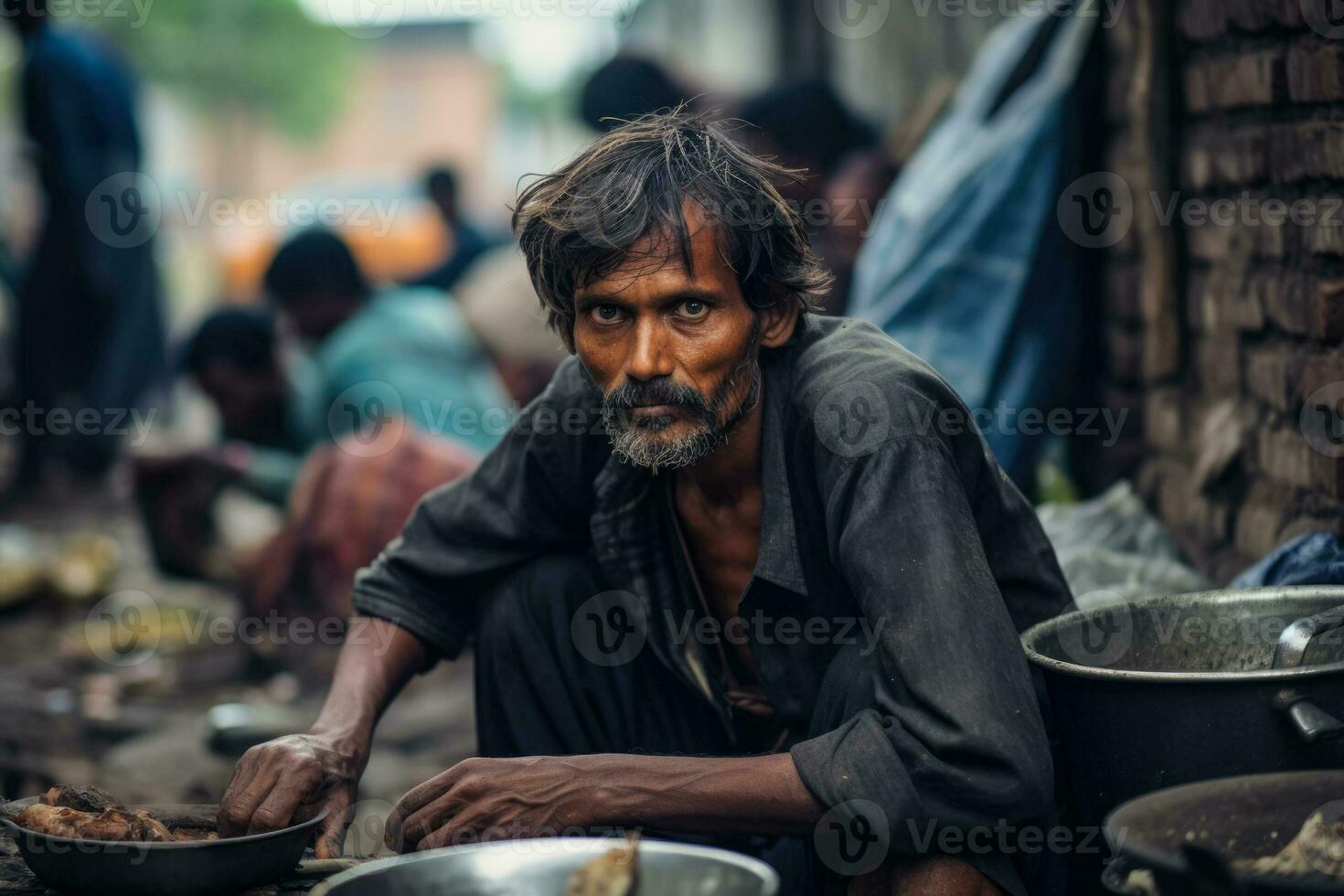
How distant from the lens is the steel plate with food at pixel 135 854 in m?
2.16

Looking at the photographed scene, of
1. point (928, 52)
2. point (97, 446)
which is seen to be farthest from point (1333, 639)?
point (97, 446)

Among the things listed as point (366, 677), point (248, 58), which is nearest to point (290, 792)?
point (366, 677)

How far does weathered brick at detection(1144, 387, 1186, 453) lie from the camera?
3.89 m

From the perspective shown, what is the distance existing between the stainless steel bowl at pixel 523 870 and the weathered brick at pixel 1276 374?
176 cm

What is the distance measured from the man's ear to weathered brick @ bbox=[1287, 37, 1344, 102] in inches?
42.4

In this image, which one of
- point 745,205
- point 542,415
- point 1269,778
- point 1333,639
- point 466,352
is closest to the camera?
point 1269,778

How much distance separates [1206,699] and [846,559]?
0.53 m

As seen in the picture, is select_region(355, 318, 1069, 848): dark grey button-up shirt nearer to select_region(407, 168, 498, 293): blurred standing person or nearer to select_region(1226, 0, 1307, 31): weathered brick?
select_region(1226, 0, 1307, 31): weathered brick

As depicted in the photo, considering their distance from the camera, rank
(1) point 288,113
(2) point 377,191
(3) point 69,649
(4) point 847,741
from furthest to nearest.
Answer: (1) point 288,113 < (2) point 377,191 < (3) point 69,649 < (4) point 847,741

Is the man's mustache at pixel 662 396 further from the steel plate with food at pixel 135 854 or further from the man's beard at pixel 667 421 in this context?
the steel plate with food at pixel 135 854

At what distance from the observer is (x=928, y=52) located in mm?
7730

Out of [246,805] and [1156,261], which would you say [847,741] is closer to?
[246,805]

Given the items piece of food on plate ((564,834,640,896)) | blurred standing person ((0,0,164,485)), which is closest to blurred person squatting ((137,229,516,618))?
blurred standing person ((0,0,164,485))

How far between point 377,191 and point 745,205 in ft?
68.9
